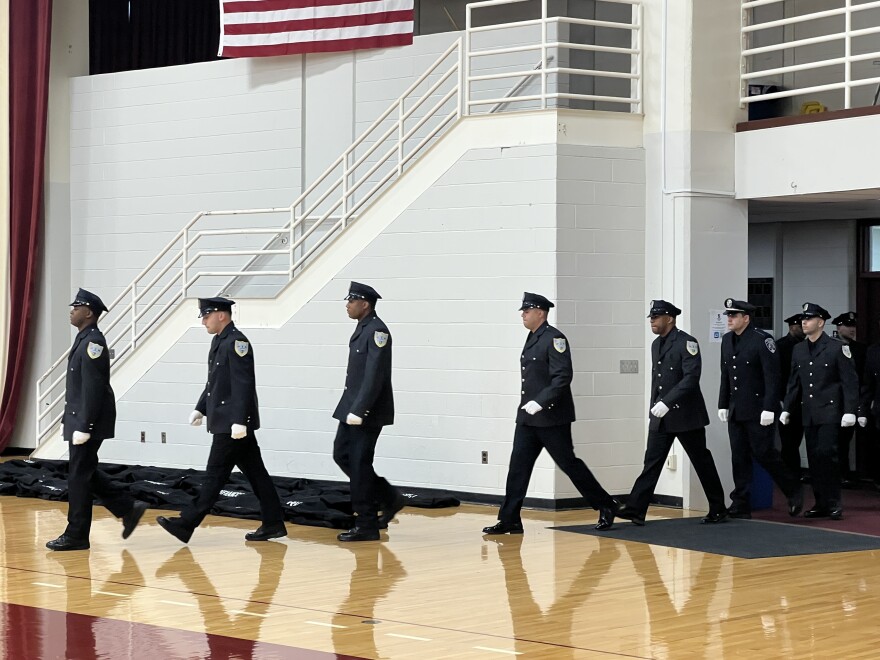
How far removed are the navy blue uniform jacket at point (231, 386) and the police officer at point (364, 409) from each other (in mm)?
768

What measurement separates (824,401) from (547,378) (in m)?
2.94

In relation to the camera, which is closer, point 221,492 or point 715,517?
point 715,517

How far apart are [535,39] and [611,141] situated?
241cm

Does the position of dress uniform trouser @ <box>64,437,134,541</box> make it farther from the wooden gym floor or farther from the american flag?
the american flag

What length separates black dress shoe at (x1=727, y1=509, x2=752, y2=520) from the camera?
12.1 metres

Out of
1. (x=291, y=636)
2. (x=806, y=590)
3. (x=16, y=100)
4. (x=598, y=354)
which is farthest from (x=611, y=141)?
(x=16, y=100)

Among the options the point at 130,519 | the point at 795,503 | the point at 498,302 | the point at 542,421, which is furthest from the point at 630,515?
the point at 130,519

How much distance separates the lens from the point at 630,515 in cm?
1149

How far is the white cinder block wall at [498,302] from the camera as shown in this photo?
12.7 m

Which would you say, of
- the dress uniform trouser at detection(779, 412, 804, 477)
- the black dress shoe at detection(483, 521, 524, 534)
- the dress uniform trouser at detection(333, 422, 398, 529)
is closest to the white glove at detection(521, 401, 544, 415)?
the black dress shoe at detection(483, 521, 524, 534)

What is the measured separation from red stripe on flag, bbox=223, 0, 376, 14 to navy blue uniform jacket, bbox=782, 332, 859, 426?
6.59 m

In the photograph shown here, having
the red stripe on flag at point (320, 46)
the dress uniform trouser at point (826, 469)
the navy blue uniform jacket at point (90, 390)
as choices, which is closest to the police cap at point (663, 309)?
the dress uniform trouser at point (826, 469)

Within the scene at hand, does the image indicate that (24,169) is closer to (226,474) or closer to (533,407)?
(226,474)

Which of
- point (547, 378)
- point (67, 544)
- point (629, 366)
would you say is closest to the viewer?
point (67, 544)
